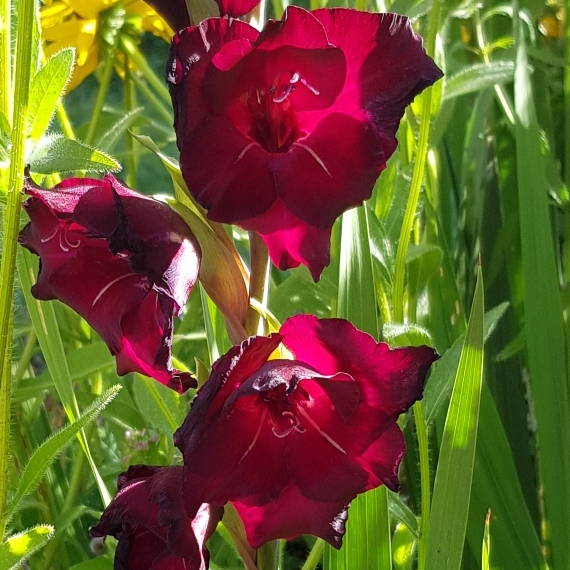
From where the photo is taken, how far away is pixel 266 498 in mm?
383

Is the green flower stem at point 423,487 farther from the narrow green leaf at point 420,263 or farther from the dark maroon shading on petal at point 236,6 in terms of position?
the dark maroon shading on petal at point 236,6

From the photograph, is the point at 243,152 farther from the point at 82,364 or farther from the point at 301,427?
the point at 82,364

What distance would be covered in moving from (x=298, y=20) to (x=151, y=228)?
11 cm

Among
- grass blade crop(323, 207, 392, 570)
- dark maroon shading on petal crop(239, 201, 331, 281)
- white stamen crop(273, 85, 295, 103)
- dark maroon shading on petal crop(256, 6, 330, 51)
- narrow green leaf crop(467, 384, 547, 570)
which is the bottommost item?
narrow green leaf crop(467, 384, 547, 570)

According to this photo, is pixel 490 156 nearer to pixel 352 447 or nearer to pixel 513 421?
pixel 513 421

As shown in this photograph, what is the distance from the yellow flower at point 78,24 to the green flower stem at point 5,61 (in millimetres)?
291

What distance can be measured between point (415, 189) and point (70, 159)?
0.89ft

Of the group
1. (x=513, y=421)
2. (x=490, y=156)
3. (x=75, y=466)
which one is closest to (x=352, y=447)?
(x=75, y=466)

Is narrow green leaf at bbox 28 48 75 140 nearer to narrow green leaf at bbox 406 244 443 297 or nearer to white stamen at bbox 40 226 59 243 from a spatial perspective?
white stamen at bbox 40 226 59 243

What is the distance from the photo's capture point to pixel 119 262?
427mm

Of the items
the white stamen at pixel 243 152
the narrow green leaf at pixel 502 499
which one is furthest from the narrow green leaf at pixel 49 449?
the narrow green leaf at pixel 502 499

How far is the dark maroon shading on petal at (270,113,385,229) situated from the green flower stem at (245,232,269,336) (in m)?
0.05

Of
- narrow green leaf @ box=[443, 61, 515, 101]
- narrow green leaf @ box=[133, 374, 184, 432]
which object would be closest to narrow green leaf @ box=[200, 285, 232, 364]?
narrow green leaf @ box=[133, 374, 184, 432]

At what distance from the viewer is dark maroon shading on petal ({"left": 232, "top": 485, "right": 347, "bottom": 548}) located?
0.39 meters
